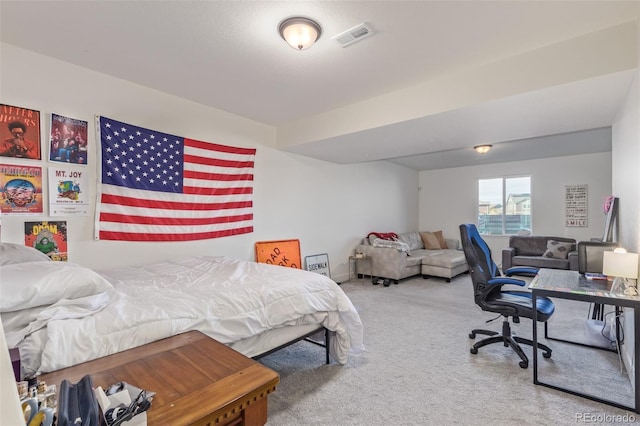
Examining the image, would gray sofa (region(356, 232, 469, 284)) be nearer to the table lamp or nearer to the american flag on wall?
the american flag on wall

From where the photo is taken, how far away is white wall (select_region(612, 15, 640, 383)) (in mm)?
2021

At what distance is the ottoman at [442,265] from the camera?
544cm

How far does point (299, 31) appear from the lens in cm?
207

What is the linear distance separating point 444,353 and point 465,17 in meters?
2.61

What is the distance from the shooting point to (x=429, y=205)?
26.0ft

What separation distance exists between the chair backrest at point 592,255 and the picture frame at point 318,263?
324cm

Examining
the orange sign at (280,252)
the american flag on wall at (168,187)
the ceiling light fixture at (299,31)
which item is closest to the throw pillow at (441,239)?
the orange sign at (280,252)

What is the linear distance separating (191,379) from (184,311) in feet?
1.92

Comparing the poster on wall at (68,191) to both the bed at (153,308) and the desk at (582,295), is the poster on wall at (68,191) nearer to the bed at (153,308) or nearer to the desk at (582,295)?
the bed at (153,308)

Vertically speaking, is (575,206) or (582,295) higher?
(575,206)

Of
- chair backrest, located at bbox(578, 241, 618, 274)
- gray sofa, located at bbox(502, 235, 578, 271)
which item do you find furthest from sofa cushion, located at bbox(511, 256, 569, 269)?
chair backrest, located at bbox(578, 241, 618, 274)

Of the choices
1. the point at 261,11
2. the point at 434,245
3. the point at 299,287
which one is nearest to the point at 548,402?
the point at 299,287

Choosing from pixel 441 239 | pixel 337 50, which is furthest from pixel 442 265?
pixel 337 50

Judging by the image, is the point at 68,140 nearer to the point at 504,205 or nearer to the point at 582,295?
the point at 582,295
